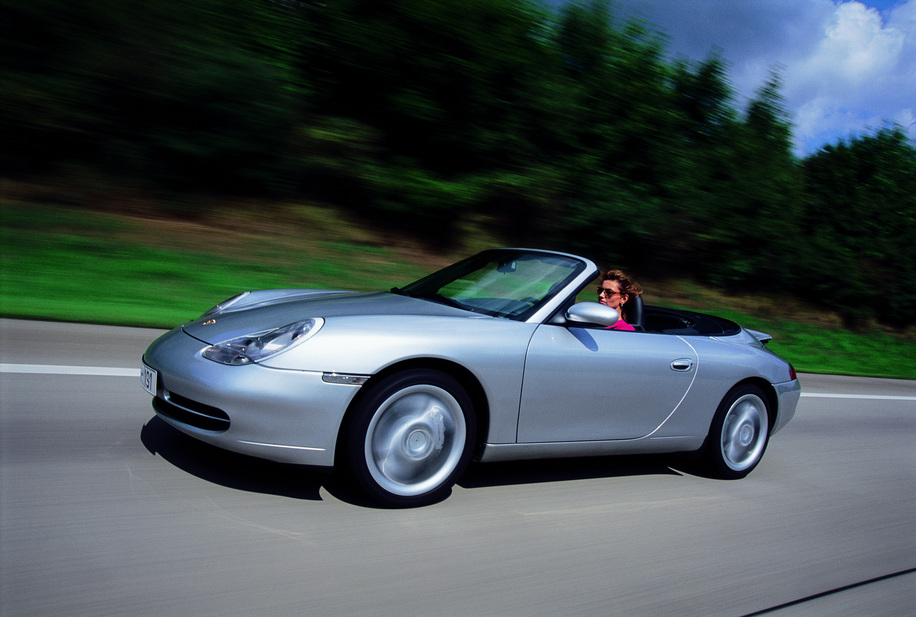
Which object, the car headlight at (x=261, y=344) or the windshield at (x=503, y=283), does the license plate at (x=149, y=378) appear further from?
the windshield at (x=503, y=283)

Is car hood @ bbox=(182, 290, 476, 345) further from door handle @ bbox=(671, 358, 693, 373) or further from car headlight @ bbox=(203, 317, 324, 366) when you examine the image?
door handle @ bbox=(671, 358, 693, 373)

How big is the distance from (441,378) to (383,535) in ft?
2.39

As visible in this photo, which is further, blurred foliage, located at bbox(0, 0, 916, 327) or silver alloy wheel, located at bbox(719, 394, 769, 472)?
blurred foliage, located at bbox(0, 0, 916, 327)

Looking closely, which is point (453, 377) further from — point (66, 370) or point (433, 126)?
point (433, 126)

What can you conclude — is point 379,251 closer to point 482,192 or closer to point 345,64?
point 482,192

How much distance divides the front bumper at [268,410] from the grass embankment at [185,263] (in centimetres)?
361

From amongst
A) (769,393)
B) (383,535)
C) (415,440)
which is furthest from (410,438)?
(769,393)

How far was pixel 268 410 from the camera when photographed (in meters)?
3.07

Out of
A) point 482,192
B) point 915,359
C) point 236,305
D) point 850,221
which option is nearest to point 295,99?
point 482,192

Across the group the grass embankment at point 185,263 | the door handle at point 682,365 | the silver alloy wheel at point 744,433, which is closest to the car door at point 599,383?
the door handle at point 682,365

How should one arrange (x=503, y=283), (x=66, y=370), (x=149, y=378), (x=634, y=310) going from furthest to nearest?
(x=634, y=310) → (x=66, y=370) → (x=503, y=283) → (x=149, y=378)

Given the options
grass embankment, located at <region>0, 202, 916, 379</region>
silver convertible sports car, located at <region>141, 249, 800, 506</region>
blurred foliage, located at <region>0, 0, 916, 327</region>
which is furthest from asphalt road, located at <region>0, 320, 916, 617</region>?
blurred foliage, located at <region>0, 0, 916, 327</region>

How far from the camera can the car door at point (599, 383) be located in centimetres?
365

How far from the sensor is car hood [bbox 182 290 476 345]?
3.48m
